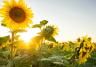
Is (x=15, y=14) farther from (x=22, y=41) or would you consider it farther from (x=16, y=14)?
(x=22, y=41)

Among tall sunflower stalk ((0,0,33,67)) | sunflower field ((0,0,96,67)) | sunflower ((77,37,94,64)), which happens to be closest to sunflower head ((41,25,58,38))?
sunflower field ((0,0,96,67))

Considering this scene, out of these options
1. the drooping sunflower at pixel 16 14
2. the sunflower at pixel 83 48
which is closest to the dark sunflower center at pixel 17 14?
the drooping sunflower at pixel 16 14

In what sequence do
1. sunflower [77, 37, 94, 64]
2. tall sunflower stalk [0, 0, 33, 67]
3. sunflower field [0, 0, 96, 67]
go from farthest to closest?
sunflower [77, 37, 94, 64] → tall sunflower stalk [0, 0, 33, 67] → sunflower field [0, 0, 96, 67]

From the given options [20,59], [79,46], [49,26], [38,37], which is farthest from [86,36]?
[20,59]

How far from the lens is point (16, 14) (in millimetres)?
4691

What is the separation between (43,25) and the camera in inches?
184

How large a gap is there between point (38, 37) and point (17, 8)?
2.40 feet

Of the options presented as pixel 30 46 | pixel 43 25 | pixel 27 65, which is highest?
pixel 43 25

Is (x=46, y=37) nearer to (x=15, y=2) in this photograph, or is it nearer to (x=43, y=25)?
(x=43, y=25)

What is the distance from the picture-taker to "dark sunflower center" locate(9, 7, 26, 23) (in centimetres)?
473

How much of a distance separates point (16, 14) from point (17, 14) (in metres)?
0.02

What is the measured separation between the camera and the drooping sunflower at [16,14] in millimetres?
4711

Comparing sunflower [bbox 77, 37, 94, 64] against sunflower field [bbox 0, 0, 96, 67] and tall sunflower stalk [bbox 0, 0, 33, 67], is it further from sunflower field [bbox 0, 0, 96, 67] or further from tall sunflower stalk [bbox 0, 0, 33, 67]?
tall sunflower stalk [bbox 0, 0, 33, 67]

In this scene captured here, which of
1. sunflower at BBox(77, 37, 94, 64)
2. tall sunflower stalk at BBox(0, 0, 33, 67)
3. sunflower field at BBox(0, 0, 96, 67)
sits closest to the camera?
sunflower field at BBox(0, 0, 96, 67)
